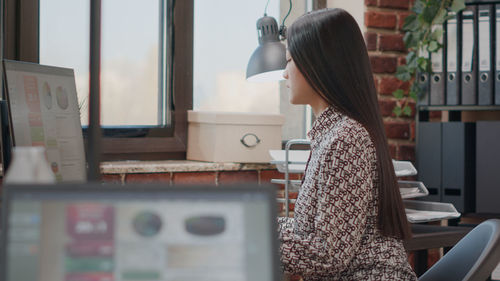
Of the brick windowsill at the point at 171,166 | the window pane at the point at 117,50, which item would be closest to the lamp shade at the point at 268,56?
the brick windowsill at the point at 171,166

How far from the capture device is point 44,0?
222cm

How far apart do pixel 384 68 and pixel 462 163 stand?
1.67ft

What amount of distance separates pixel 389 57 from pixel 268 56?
0.73m

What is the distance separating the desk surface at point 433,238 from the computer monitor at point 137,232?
1464mm

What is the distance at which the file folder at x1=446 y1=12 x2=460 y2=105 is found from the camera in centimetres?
244

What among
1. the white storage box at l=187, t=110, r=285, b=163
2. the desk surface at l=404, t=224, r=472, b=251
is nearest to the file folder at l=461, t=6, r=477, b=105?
the desk surface at l=404, t=224, r=472, b=251

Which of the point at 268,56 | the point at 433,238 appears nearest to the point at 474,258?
the point at 433,238

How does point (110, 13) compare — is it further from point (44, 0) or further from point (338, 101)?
point (338, 101)

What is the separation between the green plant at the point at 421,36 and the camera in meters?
2.42

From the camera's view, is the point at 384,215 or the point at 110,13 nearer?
the point at 384,215

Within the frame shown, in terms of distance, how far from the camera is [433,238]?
198cm

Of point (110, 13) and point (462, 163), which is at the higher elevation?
point (110, 13)

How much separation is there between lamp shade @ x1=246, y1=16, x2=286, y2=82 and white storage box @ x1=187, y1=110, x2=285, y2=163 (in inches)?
8.0

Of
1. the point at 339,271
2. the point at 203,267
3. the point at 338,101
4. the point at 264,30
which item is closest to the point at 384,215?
the point at 339,271
